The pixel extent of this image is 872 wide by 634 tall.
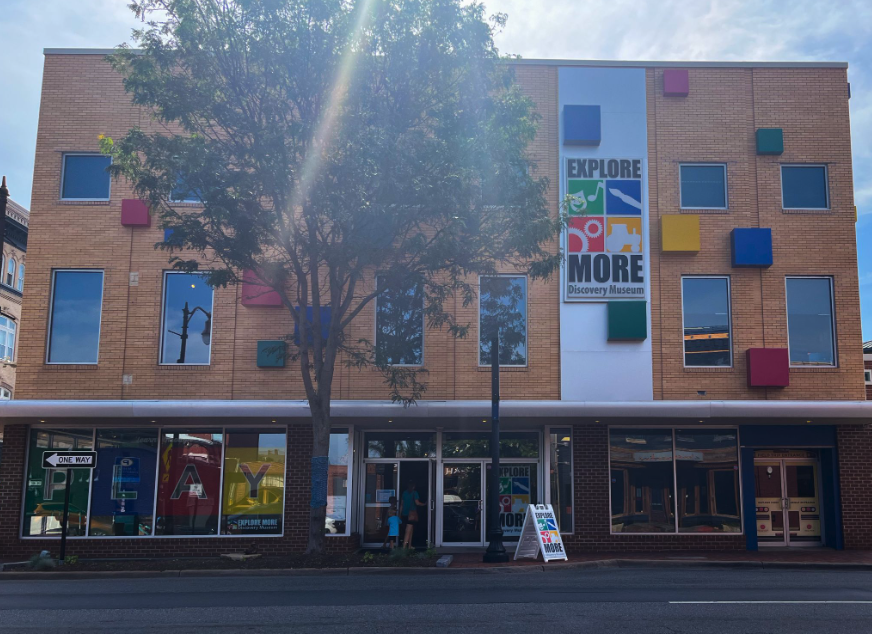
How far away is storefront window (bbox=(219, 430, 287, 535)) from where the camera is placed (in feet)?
61.2

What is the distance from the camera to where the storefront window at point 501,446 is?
19391mm

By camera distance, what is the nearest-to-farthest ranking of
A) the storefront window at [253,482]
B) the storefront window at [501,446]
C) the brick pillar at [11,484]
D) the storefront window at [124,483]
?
the brick pillar at [11,484], the storefront window at [124,483], the storefront window at [253,482], the storefront window at [501,446]

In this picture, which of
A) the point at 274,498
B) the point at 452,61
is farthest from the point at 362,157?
the point at 274,498

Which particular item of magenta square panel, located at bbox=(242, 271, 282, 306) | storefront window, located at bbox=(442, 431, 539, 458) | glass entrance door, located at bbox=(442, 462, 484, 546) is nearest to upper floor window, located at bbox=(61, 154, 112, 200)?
magenta square panel, located at bbox=(242, 271, 282, 306)

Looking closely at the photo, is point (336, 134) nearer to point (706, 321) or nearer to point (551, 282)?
point (551, 282)

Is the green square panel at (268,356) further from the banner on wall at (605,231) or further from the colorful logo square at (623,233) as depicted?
the colorful logo square at (623,233)

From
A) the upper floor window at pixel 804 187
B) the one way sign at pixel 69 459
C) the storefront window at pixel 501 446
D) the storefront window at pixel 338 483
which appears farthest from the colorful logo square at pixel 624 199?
the one way sign at pixel 69 459

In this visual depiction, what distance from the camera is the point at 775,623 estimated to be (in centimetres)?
918

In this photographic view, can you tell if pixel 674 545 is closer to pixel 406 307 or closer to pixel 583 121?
pixel 406 307

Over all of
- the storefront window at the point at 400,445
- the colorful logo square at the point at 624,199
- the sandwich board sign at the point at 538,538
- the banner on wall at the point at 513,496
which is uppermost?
the colorful logo square at the point at 624,199

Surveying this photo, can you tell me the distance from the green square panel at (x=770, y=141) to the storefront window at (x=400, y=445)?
1018 cm

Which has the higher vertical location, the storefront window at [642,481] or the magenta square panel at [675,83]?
the magenta square panel at [675,83]

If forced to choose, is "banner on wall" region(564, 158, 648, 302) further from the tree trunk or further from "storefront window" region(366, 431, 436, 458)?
the tree trunk

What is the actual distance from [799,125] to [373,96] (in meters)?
10.9
